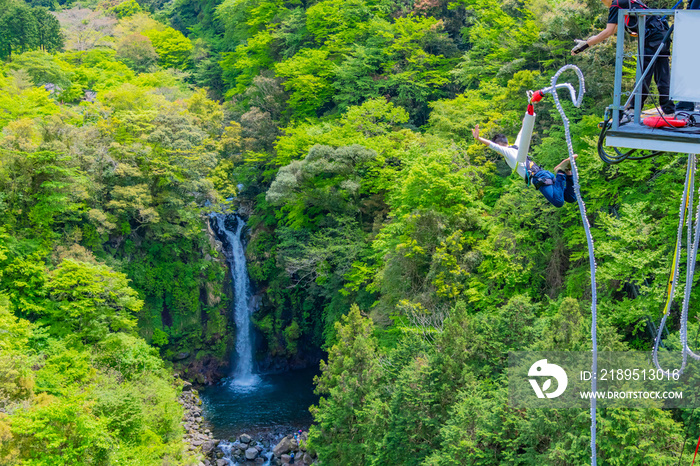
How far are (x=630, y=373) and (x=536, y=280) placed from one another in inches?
240

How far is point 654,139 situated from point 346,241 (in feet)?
66.8

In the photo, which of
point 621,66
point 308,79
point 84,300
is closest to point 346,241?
point 84,300

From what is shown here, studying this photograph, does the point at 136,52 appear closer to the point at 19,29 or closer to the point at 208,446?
the point at 19,29

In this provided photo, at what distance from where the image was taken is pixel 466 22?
106ft

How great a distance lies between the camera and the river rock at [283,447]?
21.6 m

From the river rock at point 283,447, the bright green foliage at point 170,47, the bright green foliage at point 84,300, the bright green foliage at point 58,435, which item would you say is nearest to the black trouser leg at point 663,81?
the bright green foliage at point 58,435

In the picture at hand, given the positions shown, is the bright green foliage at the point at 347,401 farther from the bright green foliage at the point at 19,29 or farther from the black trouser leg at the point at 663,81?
the bright green foliage at the point at 19,29

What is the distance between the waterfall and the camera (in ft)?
96.9

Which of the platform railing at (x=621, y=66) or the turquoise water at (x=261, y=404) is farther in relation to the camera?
the turquoise water at (x=261, y=404)

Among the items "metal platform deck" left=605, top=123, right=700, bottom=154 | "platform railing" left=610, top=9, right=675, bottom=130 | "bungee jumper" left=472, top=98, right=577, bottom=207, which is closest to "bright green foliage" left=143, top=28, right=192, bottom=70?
"bungee jumper" left=472, top=98, right=577, bottom=207

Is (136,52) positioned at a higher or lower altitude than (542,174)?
higher

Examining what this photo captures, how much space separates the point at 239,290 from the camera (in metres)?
30.5

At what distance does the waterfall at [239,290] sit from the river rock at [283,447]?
7005 millimetres

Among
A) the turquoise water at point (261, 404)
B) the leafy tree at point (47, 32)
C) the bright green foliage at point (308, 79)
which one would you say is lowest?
the turquoise water at point (261, 404)
